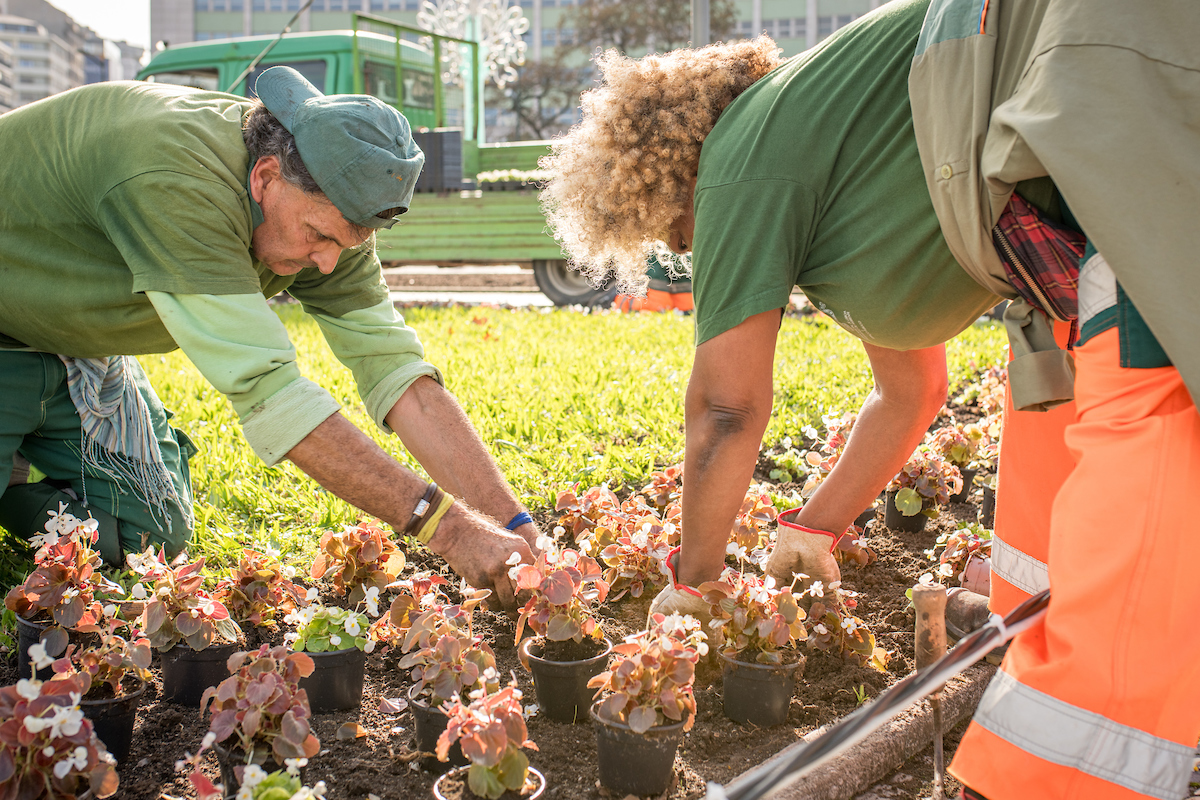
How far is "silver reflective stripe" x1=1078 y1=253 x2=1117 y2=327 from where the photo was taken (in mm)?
1339

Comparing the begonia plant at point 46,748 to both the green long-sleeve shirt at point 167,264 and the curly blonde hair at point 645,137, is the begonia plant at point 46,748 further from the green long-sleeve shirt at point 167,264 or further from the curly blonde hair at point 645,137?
the curly blonde hair at point 645,137

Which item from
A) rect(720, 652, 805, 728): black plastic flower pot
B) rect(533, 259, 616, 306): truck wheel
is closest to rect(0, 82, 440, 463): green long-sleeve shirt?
rect(720, 652, 805, 728): black plastic flower pot

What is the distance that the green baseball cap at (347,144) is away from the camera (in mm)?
2061

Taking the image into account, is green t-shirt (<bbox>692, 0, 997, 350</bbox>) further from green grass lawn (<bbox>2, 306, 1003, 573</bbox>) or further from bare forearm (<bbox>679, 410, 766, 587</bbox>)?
green grass lawn (<bbox>2, 306, 1003, 573</bbox>)

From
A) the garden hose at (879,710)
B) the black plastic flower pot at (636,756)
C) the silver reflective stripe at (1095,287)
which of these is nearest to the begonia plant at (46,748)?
the black plastic flower pot at (636,756)

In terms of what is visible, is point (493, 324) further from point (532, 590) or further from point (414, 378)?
point (532, 590)

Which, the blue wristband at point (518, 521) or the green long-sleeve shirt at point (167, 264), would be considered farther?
the blue wristband at point (518, 521)

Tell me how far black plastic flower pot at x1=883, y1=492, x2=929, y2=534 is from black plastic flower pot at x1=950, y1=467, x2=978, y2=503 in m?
0.34

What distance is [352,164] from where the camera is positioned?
206 cm

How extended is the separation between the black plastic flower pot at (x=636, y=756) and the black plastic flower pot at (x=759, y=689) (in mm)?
289

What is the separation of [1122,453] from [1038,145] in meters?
0.46

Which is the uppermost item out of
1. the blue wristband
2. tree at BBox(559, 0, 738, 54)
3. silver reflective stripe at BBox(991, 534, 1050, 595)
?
tree at BBox(559, 0, 738, 54)

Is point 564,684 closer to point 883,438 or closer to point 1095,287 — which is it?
point 883,438

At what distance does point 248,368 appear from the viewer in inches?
76.9
